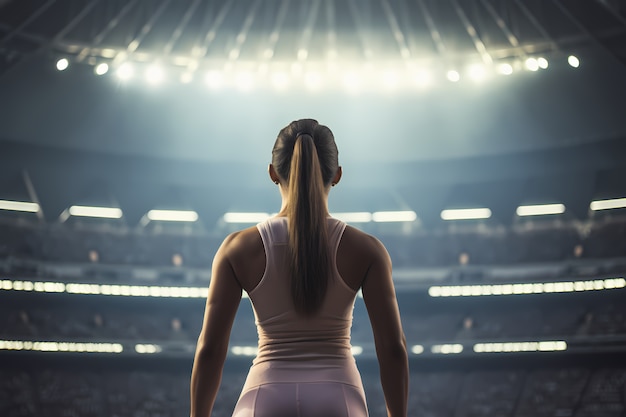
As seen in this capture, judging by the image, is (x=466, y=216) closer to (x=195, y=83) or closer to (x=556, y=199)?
(x=556, y=199)

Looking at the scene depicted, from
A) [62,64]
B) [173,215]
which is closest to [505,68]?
[62,64]

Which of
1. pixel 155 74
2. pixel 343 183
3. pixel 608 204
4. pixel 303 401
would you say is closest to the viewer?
pixel 303 401

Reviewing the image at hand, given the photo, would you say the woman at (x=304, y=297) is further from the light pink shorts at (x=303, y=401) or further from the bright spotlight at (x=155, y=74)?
the bright spotlight at (x=155, y=74)

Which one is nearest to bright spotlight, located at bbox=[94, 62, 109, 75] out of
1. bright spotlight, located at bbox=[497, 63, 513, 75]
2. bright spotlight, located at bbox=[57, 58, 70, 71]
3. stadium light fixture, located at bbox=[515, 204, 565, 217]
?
bright spotlight, located at bbox=[57, 58, 70, 71]

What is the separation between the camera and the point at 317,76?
27062 mm

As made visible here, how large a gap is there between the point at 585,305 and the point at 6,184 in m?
25.1

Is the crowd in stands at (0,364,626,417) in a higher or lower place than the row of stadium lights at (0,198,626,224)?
lower

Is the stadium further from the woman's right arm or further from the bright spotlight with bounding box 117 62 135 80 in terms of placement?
the woman's right arm

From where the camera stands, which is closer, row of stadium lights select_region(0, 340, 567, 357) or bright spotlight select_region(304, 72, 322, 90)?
row of stadium lights select_region(0, 340, 567, 357)

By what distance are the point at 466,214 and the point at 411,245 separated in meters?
3.50

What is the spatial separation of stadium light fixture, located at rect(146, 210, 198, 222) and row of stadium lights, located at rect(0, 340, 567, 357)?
736 centimetres

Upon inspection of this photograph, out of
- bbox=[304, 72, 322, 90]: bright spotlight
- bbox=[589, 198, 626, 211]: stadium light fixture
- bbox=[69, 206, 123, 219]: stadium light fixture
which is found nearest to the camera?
bbox=[304, 72, 322, 90]: bright spotlight

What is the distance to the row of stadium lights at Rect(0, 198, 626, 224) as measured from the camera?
1211 inches

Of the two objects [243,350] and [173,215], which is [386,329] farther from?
[173,215]
